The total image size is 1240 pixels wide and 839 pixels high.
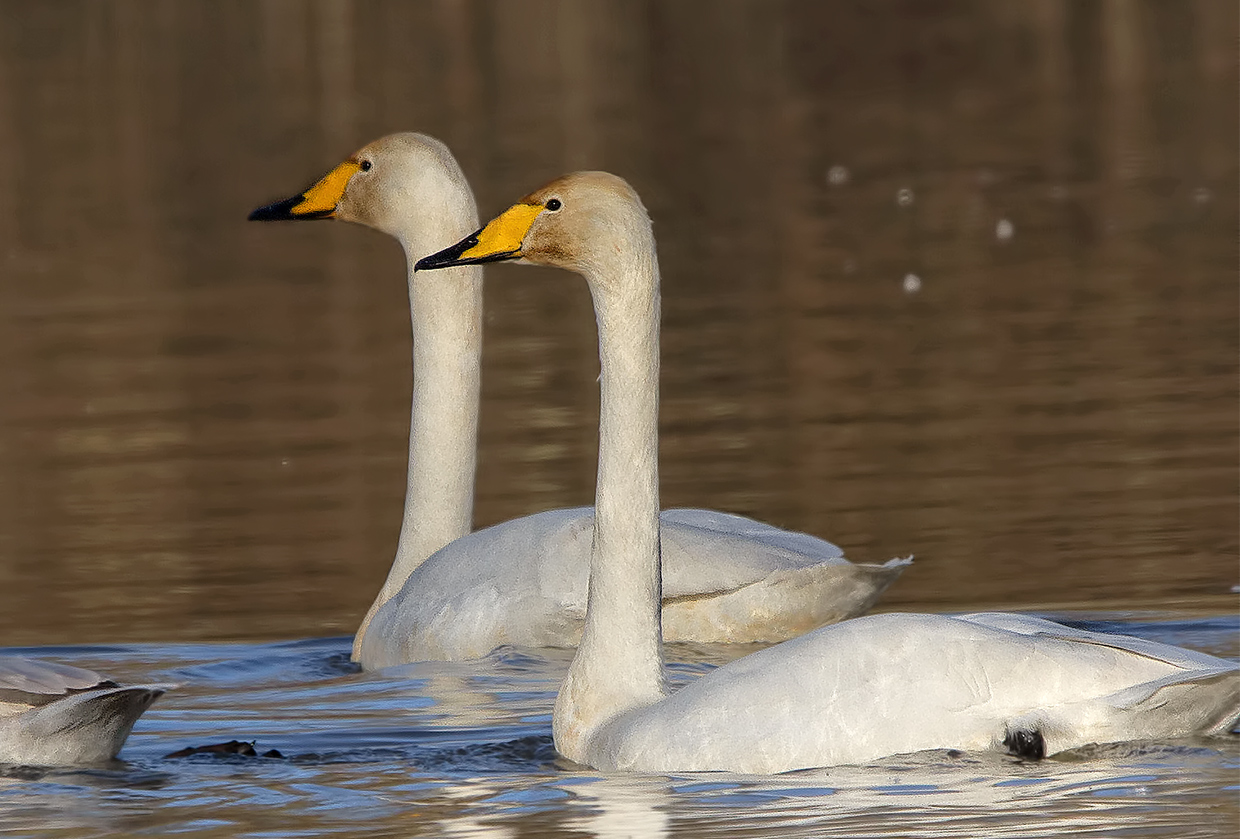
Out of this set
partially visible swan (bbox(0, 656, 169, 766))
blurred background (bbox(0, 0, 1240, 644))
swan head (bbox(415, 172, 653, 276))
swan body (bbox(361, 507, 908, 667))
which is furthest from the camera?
blurred background (bbox(0, 0, 1240, 644))

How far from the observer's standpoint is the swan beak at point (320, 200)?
11.0 metres

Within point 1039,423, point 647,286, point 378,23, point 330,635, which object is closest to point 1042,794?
point 647,286

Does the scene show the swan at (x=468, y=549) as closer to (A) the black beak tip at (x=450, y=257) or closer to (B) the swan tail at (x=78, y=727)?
(A) the black beak tip at (x=450, y=257)

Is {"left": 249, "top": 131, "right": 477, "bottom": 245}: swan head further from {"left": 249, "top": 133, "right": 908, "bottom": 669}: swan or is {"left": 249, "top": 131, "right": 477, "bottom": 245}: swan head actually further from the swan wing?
the swan wing

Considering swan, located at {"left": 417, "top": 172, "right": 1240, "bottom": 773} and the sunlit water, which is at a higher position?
swan, located at {"left": 417, "top": 172, "right": 1240, "bottom": 773}

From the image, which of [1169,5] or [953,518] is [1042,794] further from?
[1169,5]

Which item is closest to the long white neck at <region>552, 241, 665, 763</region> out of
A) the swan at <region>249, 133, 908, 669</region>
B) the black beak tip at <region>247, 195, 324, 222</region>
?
the swan at <region>249, 133, 908, 669</region>

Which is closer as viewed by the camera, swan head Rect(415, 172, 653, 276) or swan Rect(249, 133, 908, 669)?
swan head Rect(415, 172, 653, 276)

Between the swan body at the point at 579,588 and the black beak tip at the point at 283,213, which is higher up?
the black beak tip at the point at 283,213

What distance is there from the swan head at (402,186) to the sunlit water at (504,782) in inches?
81.2

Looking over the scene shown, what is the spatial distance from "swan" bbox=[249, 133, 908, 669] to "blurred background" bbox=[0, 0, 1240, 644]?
68 centimetres

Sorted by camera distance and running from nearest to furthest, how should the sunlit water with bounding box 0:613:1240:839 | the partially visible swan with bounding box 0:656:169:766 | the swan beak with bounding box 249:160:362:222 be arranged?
the sunlit water with bounding box 0:613:1240:839 → the partially visible swan with bounding box 0:656:169:766 → the swan beak with bounding box 249:160:362:222

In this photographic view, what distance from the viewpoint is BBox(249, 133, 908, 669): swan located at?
9570mm

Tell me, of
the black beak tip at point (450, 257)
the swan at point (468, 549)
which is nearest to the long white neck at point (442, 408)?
the swan at point (468, 549)
